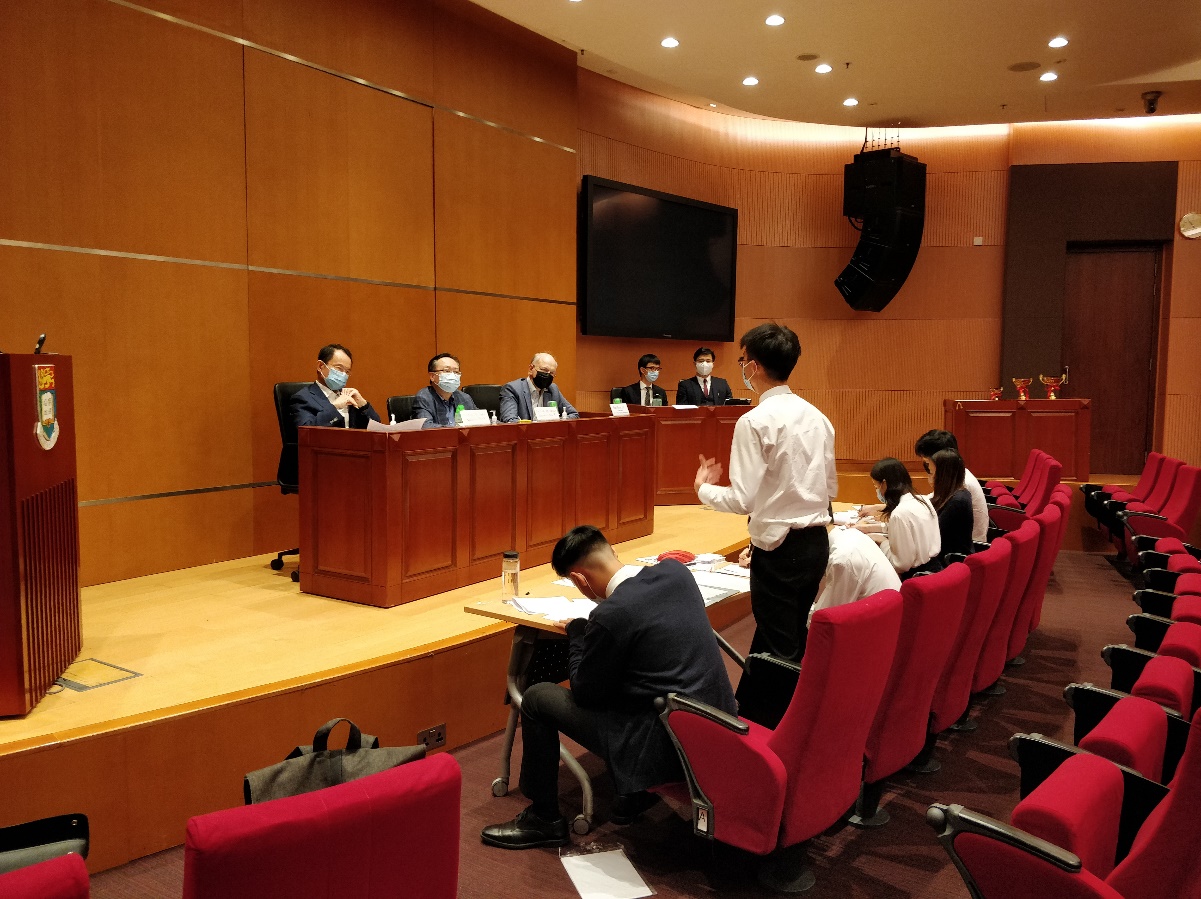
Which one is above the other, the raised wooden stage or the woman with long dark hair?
the woman with long dark hair

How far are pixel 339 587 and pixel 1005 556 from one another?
10.0ft

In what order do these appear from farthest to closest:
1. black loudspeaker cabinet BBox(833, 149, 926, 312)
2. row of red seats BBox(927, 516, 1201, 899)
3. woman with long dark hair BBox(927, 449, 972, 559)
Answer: black loudspeaker cabinet BBox(833, 149, 926, 312), woman with long dark hair BBox(927, 449, 972, 559), row of red seats BBox(927, 516, 1201, 899)

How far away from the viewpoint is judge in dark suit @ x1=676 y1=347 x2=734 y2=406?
8469mm

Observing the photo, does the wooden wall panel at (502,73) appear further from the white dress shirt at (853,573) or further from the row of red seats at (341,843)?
the row of red seats at (341,843)

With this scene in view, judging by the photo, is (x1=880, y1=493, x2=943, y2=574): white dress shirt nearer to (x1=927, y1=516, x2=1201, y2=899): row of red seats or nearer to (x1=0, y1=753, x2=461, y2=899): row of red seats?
(x1=927, y1=516, x2=1201, y2=899): row of red seats

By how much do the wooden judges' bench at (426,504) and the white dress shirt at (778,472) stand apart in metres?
1.78

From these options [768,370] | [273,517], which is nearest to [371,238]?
[273,517]

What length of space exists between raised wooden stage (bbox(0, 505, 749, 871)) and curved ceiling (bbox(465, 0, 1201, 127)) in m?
4.62

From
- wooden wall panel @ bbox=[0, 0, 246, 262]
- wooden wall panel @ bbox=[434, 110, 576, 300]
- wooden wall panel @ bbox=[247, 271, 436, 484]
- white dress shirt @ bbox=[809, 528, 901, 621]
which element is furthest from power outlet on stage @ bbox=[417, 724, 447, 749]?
wooden wall panel @ bbox=[434, 110, 576, 300]

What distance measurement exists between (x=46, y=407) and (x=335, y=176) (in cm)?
342

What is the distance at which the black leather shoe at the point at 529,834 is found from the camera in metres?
2.76

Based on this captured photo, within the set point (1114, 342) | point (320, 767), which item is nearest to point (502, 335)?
point (320, 767)

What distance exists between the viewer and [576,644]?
2662 millimetres

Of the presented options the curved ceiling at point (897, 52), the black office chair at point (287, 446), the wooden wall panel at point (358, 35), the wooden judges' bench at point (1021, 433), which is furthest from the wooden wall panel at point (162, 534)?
the wooden judges' bench at point (1021, 433)
